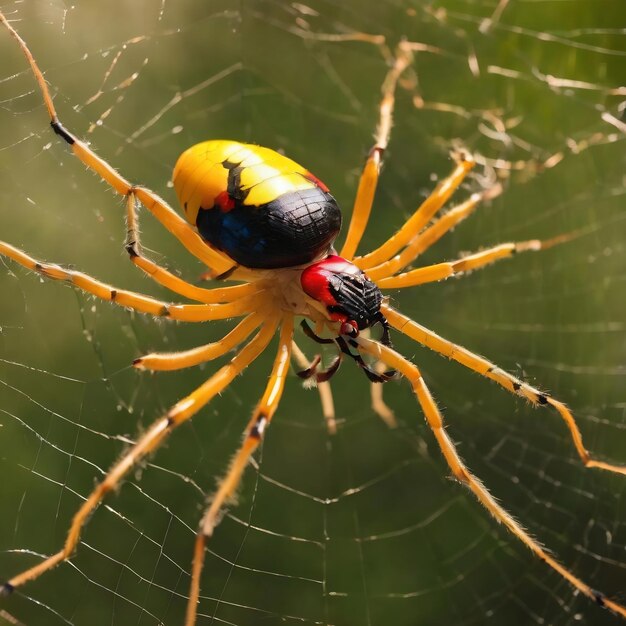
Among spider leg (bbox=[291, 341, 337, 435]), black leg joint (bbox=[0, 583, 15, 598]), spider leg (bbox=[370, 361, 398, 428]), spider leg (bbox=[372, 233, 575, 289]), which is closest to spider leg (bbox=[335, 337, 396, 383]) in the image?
spider leg (bbox=[372, 233, 575, 289])

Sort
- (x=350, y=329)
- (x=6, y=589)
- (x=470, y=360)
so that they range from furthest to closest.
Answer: (x=470, y=360) < (x=350, y=329) < (x=6, y=589)

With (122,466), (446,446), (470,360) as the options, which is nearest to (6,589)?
(122,466)

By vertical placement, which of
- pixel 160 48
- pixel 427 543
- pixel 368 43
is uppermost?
pixel 368 43

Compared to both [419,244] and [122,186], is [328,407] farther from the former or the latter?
[122,186]

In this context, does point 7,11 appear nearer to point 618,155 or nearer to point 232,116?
point 232,116

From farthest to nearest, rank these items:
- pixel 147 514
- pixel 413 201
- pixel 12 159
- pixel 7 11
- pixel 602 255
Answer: pixel 602 255 < pixel 413 201 < pixel 147 514 < pixel 12 159 < pixel 7 11

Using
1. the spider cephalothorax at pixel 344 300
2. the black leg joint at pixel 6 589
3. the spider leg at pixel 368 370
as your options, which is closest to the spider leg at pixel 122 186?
the spider cephalothorax at pixel 344 300

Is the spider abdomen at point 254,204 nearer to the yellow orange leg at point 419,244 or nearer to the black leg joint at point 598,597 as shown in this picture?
the yellow orange leg at point 419,244

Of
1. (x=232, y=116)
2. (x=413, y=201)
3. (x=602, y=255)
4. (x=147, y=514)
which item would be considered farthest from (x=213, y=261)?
(x=602, y=255)
